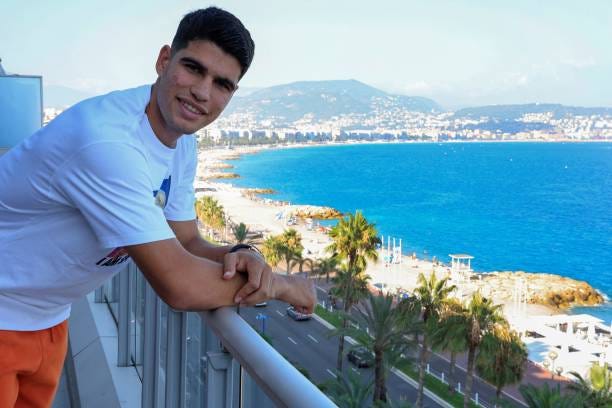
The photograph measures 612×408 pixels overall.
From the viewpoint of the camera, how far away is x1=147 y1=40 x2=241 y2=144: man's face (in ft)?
4.18

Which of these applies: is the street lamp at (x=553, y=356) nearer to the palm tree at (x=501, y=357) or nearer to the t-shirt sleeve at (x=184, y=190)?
the palm tree at (x=501, y=357)

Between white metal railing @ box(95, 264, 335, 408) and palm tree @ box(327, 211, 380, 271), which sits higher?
white metal railing @ box(95, 264, 335, 408)

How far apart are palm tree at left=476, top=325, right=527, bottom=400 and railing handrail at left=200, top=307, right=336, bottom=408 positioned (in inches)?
919

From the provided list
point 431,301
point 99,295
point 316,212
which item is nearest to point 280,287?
point 99,295

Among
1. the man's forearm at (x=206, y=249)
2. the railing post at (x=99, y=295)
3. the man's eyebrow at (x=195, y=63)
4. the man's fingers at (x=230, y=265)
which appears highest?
the man's eyebrow at (x=195, y=63)

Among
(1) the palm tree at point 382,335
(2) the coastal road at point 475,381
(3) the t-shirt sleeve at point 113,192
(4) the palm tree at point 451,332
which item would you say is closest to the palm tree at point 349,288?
(2) the coastal road at point 475,381

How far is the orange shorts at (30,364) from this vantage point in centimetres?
132

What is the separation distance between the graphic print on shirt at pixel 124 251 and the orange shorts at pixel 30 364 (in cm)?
25

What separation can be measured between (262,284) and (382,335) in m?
19.0

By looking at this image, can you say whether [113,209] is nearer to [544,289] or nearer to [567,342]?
[567,342]

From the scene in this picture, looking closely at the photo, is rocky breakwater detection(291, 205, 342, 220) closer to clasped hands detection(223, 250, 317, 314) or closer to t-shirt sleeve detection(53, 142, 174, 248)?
clasped hands detection(223, 250, 317, 314)

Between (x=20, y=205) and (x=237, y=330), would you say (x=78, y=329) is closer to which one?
(x=20, y=205)

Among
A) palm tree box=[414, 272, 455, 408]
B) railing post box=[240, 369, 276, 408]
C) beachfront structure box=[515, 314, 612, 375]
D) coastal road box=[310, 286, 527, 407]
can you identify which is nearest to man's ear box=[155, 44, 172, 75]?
railing post box=[240, 369, 276, 408]

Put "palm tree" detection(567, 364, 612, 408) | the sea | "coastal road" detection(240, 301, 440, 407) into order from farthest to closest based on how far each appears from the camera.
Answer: the sea → "coastal road" detection(240, 301, 440, 407) → "palm tree" detection(567, 364, 612, 408)
